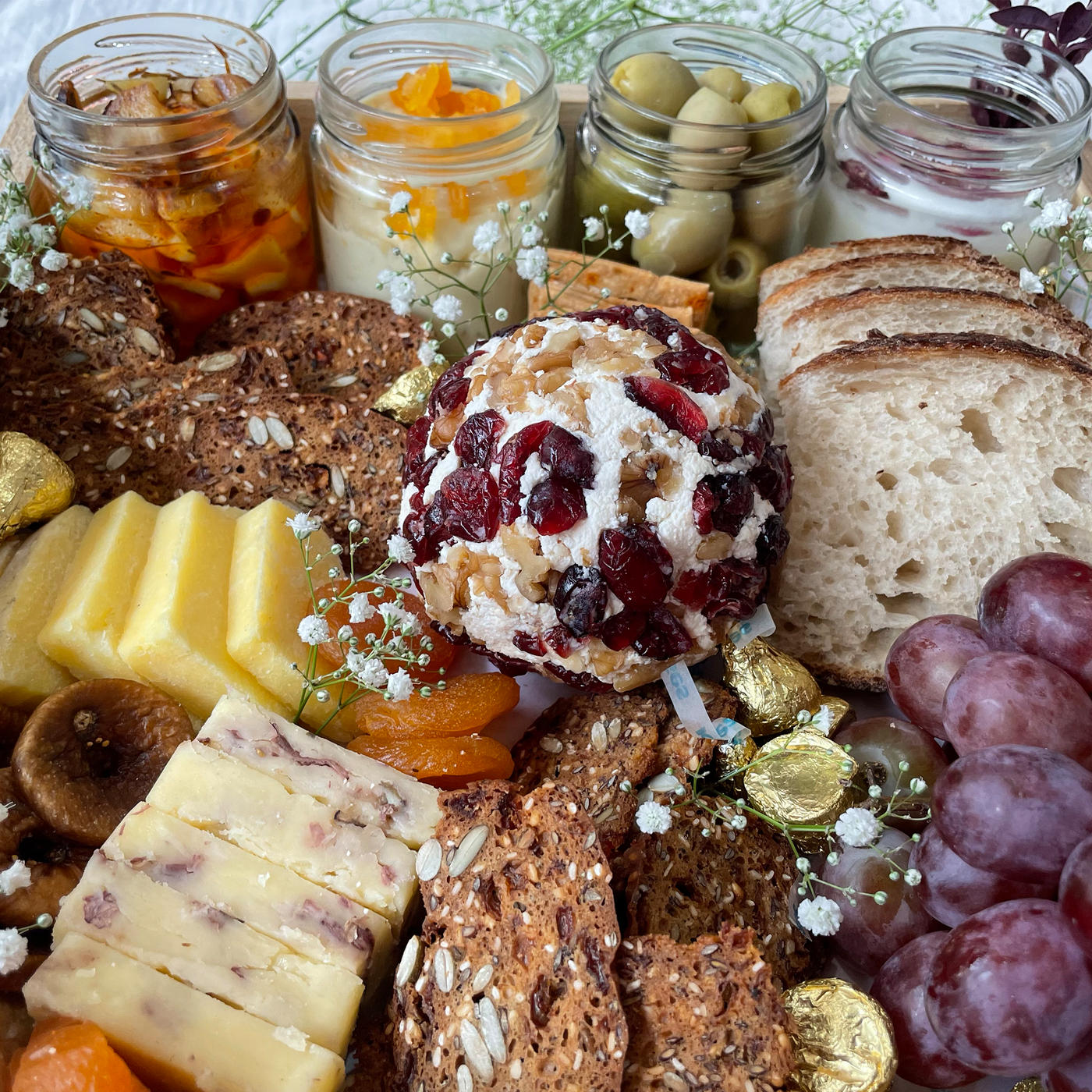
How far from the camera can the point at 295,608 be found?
173cm

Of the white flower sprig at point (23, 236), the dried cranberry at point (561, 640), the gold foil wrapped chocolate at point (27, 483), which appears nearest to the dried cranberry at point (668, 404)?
the dried cranberry at point (561, 640)

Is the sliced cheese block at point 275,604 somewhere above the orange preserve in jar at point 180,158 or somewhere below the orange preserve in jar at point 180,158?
below

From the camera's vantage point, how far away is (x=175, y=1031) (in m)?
1.24

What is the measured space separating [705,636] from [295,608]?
0.69m

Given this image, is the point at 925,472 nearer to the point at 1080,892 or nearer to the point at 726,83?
the point at 1080,892

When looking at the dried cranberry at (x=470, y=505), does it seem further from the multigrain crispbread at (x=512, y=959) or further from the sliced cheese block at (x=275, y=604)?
the multigrain crispbread at (x=512, y=959)

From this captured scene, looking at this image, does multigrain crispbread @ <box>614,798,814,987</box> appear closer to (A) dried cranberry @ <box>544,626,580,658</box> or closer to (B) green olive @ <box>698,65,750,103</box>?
(A) dried cranberry @ <box>544,626,580,658</box>

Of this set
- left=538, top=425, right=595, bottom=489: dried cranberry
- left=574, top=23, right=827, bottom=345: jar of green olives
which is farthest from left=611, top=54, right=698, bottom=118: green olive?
left=538, top=425, right=595, bottom=489: dried cranberry

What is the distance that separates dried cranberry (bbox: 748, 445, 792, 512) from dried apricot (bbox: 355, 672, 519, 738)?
540mm

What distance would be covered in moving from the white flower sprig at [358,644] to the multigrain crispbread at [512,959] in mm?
232

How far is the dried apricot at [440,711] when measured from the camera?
1.64m

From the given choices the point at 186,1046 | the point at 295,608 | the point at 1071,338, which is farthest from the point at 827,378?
the point at 186,1046

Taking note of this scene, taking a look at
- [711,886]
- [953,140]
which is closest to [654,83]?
[953,140]

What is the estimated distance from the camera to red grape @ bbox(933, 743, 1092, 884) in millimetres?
1209
